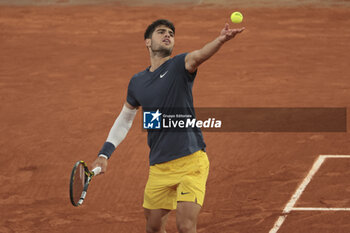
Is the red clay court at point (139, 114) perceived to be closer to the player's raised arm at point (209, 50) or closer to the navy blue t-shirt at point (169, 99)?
the navy blue t-shirt at point (169, 99)

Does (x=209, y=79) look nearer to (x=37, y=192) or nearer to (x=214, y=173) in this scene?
(x=214, y=173)

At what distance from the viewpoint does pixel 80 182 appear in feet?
20.6

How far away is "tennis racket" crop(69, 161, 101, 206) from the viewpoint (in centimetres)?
603

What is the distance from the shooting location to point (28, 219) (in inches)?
330

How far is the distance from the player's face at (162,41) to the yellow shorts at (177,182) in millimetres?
1040

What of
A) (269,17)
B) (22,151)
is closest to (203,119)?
(22,151)

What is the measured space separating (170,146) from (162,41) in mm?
1011

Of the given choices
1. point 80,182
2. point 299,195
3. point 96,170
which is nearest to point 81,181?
point 80,182

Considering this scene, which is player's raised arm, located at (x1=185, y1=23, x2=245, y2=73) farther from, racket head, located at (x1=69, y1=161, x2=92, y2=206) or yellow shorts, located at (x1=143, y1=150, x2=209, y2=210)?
racket head, located at (x1=69, y1=161, x2=92, y2=206)

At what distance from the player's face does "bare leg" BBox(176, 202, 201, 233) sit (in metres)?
1.47

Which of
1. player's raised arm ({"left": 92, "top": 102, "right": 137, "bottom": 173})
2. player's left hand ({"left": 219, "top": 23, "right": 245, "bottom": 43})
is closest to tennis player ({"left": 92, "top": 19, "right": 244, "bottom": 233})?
player's raised arm ({"left": 92, "top": 102, "right": 137, "bottom": 173})

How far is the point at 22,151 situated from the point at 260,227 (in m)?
4.47

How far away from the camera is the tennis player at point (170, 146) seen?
235 inches

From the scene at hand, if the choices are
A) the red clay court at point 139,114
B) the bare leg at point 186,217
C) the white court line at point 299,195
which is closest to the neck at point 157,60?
the bare leg at point 186,217
